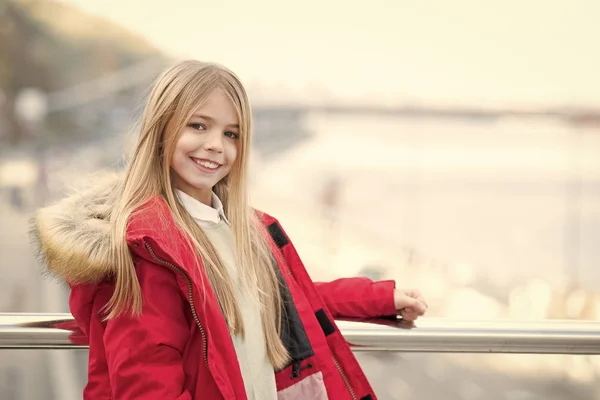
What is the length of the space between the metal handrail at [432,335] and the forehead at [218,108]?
0.25m

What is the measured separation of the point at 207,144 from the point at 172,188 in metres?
0.07

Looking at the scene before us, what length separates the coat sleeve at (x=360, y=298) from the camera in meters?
0.71

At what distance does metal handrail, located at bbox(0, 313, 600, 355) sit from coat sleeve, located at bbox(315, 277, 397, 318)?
2 cm

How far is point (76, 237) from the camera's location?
56cm

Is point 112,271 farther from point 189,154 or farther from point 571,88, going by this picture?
point 571,88

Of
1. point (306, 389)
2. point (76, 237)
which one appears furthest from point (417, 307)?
point (76, 237)

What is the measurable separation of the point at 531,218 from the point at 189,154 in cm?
1752

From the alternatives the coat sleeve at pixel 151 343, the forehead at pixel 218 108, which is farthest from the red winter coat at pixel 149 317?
the forehead at pixel 218 108

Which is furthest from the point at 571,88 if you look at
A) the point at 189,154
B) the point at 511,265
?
the point at 189,154

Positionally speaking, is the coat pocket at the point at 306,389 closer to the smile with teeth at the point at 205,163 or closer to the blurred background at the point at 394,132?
the smile with teeth at the point at 205,163

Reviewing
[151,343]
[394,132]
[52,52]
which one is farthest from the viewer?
[394,132]

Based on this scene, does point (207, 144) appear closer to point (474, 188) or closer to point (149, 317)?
point (149, 317)

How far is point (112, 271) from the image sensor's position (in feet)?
1.82

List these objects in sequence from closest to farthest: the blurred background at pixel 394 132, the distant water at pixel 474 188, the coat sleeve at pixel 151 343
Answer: the coat sleeve at pixel 151 343
the blurred background at pixel 394 132
the distant water at pixel 474 188
